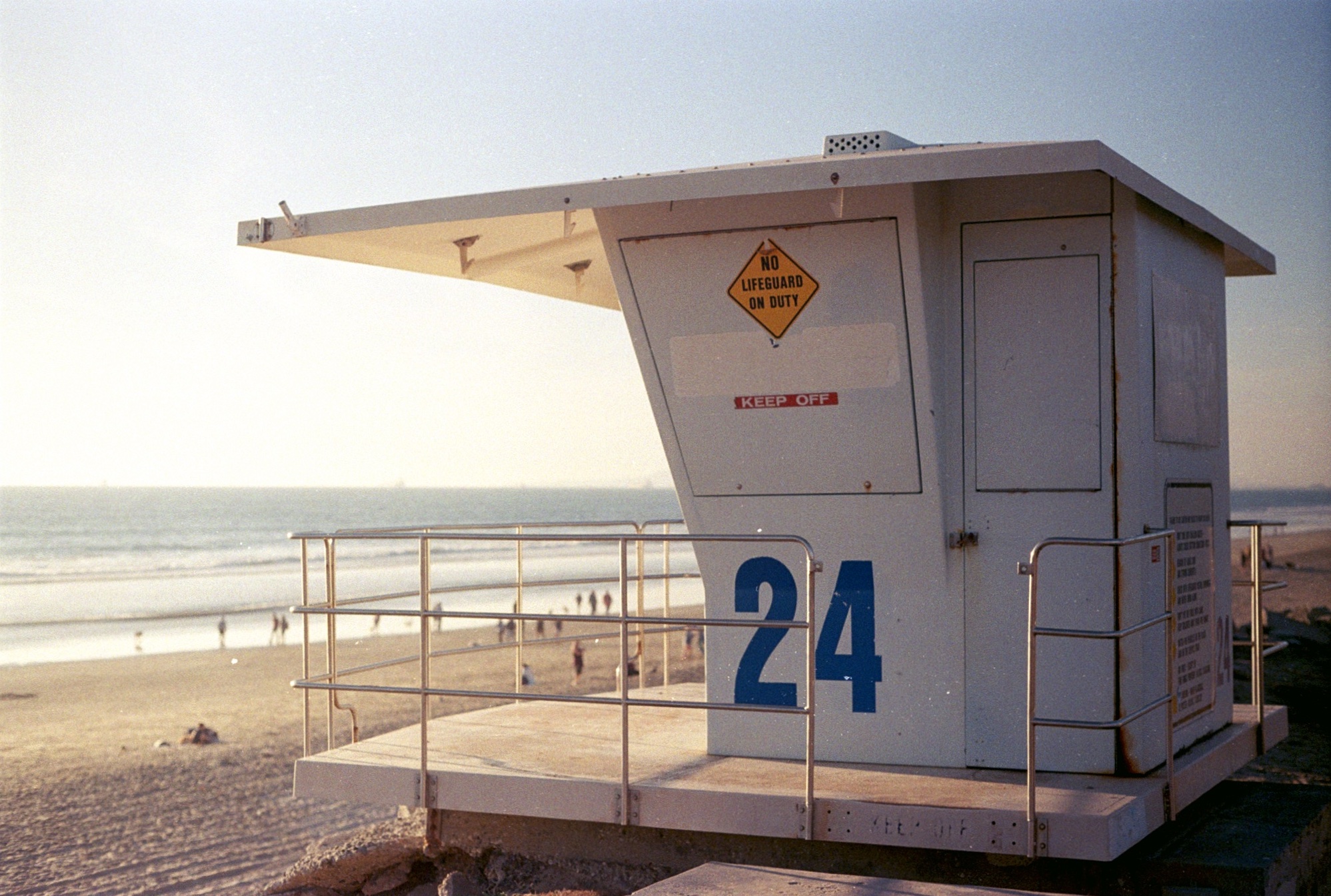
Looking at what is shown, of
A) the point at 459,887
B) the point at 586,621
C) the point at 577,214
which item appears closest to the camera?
the point at 586,621

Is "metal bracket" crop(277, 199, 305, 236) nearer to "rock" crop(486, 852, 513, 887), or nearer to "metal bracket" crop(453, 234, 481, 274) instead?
"metal bracket" crop(453, 234, 481, 274)

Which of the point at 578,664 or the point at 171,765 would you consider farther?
the point at 578,664

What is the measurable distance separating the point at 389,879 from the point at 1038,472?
382 cm

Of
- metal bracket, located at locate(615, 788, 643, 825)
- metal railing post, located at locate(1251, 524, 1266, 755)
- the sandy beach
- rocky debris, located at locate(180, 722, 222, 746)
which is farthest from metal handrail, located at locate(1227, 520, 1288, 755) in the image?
rocky debris, located at locate(180, 722, 222, 746)

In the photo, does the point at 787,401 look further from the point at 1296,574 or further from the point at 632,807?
the point at 1296,574

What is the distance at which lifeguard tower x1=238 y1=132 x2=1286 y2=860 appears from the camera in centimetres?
578

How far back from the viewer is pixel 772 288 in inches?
239

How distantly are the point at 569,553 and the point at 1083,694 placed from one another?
2215 inches

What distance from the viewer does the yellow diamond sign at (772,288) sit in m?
6.00

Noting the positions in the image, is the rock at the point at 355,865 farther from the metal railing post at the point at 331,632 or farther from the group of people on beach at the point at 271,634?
the group of people on beach at the point at 271,634

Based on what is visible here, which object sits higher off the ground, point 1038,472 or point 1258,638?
point 1038,472

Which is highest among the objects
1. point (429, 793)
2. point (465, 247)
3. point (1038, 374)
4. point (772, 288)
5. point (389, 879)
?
point (465, 247)

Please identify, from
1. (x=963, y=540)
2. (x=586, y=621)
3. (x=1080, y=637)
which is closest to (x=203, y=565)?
(x=586, y=621)

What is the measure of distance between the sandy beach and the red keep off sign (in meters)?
6.00
